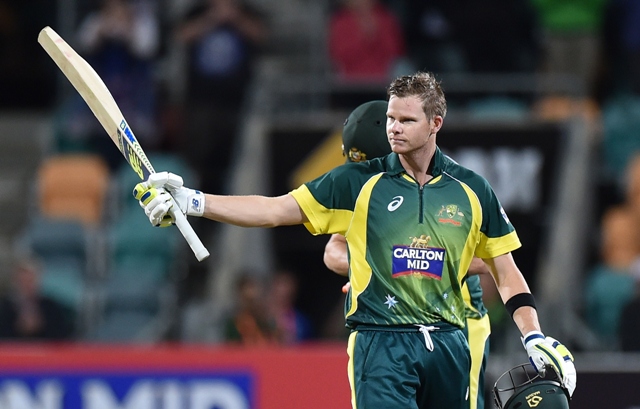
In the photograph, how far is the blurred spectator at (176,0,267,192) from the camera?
43.2ft

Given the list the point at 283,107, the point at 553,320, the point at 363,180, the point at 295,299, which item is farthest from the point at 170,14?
the point at 363,180

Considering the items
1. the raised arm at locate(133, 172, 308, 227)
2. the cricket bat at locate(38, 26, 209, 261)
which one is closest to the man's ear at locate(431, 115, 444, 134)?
the raised arm at locate(133, 172, 308, 227)

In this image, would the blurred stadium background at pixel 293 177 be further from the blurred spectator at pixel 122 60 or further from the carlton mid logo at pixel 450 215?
the carlton mid logo at pixel 450 215

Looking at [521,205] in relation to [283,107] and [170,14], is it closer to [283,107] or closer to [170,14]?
[283,107]

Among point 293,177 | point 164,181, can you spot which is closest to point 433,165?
point 164,181

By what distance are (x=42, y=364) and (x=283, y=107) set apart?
16.1 ft

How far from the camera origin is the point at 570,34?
1378 cm

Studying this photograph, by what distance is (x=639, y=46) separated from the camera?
43.6 feet

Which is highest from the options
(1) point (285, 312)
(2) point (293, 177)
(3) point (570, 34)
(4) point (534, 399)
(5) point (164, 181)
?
(3) point (570, 34)

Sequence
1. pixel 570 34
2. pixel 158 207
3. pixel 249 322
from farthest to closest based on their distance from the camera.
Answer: pixel 570 34 < pixel 249 322 < pixel 158 207

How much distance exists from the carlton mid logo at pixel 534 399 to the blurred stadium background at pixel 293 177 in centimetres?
456

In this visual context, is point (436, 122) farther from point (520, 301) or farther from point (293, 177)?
point (293, 177)

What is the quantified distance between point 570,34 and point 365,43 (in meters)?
2.22

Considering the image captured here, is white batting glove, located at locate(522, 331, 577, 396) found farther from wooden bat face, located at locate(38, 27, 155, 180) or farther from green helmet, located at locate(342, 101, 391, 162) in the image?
wooden bat face, located at locate(38, 27, 155, 180)
